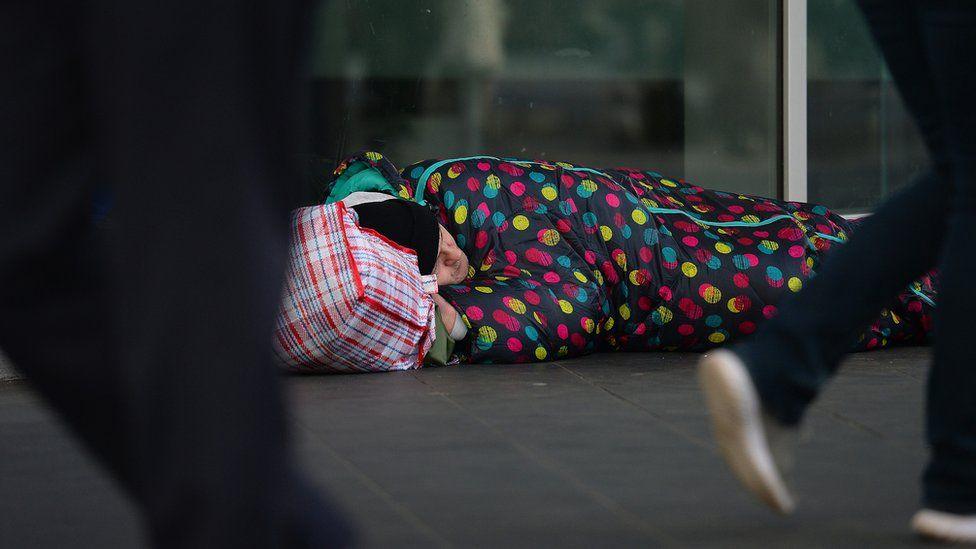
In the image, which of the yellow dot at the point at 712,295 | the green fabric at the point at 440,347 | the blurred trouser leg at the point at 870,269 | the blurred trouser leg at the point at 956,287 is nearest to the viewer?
the blurred trouser leg at the point at 956,287

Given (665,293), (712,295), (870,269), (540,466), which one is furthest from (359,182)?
(870,269)

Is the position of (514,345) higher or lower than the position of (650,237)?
lower

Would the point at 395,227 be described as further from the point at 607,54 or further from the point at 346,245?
the point at 607,54

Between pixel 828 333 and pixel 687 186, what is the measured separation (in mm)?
2296

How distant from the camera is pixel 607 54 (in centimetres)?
446

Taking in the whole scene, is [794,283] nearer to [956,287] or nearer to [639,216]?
[639,216]

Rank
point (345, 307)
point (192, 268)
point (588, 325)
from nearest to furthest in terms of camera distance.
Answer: point (192, 268), point (345, 307), point (588, 325)

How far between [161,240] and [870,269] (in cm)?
102

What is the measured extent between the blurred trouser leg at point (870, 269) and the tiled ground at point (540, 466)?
8.6 inches

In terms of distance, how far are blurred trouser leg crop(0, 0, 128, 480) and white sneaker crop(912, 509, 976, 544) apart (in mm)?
1013

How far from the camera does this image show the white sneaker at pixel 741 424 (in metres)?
1.57

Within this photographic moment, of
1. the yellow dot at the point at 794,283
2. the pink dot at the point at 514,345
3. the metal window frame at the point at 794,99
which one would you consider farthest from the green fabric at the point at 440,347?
the metal window frame at the point at 794,99

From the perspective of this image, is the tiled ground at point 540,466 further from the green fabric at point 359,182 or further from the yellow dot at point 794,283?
the green fabric at point 359,182

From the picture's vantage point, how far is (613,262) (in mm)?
3467
